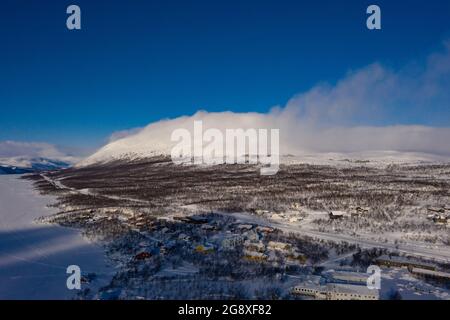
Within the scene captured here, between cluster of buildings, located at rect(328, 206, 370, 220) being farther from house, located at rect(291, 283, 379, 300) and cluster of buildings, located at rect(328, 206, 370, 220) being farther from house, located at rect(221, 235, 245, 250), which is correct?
house, located at rect(291, 283, 379, 300)

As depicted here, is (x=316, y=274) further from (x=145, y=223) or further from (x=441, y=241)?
(x=145, y=223)

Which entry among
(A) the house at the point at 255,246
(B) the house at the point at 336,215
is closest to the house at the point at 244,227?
(A) the house at the point at 255,246

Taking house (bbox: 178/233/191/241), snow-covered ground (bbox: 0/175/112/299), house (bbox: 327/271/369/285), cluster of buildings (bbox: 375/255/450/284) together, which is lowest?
snow-covered ground (bbox: 0/175/112/299)

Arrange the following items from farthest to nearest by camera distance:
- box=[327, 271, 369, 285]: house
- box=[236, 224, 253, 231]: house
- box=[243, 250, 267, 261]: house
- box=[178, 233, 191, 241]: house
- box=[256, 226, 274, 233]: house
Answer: box=[236, 224, 253, 231]: house, box=[256, 226, 274, 233]: house, box=[178, 233, 191, 241]: house, box=[243, 250, 267, 261]: house, box=[327, 271, 369, 285]: house

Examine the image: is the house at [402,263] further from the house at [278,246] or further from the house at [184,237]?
the house at [184,237]

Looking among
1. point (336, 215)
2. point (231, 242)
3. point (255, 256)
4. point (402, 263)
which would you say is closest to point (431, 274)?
point (402, 263)

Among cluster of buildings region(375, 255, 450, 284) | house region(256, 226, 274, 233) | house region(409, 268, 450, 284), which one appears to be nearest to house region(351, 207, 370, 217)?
house region(256, 226, 274, 233)
